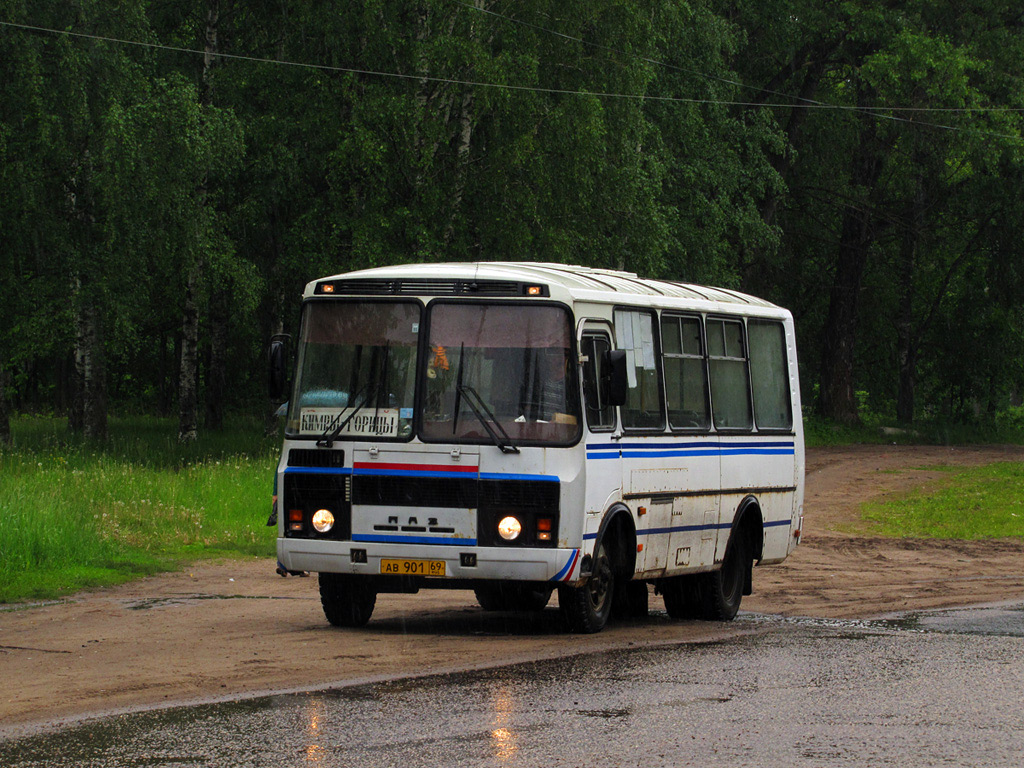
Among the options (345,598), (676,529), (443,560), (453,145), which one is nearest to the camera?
(443,560)

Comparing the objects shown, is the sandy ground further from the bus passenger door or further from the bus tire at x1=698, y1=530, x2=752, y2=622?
the bus passenger door

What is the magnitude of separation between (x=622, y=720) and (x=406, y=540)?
389 centimetres

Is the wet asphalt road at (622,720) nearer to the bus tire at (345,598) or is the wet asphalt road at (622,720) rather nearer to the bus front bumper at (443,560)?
the bus front bumper at (443,560)

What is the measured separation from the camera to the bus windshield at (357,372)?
12.2m

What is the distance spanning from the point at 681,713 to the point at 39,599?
8.21 metres

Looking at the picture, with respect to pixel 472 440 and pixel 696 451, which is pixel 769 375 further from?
pixel 472 440

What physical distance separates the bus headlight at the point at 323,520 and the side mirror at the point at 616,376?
2.44 meters

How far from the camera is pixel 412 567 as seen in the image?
39.3 feet

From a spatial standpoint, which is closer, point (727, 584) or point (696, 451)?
point (696, 451)

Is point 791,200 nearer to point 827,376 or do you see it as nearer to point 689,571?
point 827,376

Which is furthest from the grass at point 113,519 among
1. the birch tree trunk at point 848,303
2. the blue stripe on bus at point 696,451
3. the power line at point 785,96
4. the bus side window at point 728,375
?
the birch tree trunk at point 848,303

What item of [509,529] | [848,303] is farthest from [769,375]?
[848,303]

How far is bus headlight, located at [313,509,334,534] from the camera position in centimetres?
1221

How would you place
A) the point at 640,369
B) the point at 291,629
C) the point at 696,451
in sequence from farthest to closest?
the point at 696,451
the point at 640,369
the point at 291,629
